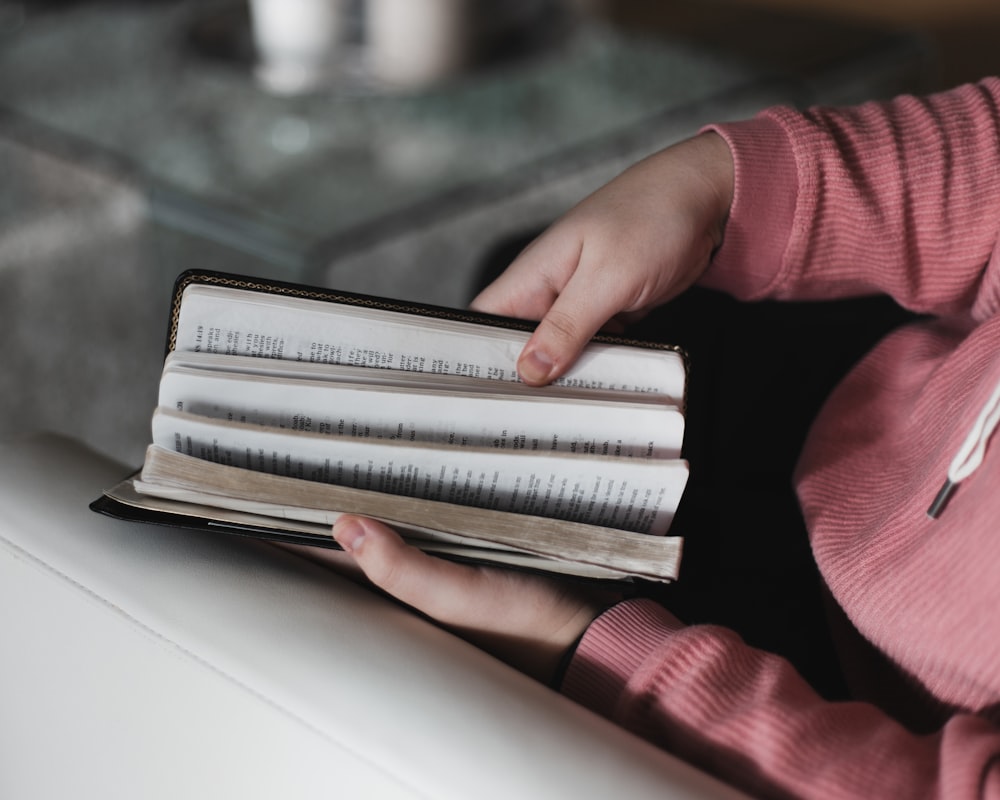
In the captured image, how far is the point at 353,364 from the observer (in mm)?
518

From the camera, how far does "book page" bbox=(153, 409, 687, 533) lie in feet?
1.63

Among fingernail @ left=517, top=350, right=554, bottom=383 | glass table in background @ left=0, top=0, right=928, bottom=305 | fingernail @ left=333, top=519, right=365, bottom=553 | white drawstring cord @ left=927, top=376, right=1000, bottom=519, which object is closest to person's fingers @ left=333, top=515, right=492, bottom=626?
fingernail @ left=333, top=519, right=365, bottom=553

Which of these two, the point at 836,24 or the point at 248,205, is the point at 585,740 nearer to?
the point at 248,205

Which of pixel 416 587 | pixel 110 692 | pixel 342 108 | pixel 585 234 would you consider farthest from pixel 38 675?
pixel 342 108

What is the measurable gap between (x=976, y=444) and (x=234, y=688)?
1.18 ft

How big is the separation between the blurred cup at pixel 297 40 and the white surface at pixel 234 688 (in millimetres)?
1205

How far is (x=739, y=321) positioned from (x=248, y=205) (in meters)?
0.75

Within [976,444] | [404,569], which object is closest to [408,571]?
[404,569]

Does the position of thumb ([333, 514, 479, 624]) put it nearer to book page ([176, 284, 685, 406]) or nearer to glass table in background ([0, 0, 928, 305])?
book page ([176, 284, 685, 406])

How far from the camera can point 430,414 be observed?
1.66 feet

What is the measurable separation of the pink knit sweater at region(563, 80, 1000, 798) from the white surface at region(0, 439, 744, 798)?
60mm

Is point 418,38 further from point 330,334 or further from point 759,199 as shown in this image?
point 330,334

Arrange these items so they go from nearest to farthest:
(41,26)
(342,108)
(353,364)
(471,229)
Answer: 1. (353,364)
2. (471,229)
3. (342,108)
4. (41,26)

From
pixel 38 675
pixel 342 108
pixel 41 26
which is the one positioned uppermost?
pixel 41 26
